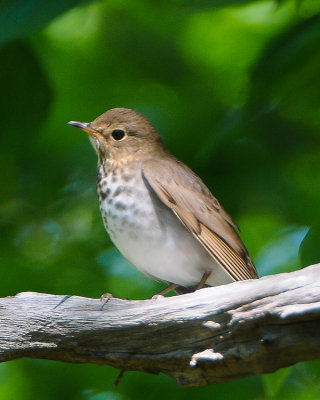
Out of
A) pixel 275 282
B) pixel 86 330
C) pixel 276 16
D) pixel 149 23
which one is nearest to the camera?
pixel 275 282

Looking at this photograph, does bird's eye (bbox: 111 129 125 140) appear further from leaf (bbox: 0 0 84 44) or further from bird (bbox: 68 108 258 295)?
leaf (bbox: 0 0 84 44)

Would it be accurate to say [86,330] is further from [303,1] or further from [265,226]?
[303,1]

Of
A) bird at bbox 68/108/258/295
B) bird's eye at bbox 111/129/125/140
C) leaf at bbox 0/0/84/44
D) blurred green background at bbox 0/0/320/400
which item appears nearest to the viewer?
leaf at bbox 0/0/84/44

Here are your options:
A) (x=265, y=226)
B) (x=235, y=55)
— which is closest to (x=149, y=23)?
(x=235, y=55)

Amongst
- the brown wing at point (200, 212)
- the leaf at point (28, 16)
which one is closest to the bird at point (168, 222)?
the brown wing at point (200, 212)

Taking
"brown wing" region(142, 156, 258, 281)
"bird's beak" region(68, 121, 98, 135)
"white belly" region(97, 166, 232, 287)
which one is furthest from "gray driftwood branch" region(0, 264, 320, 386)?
"bird's beak" region(68, 121, 98, 135)

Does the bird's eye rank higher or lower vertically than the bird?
higher
